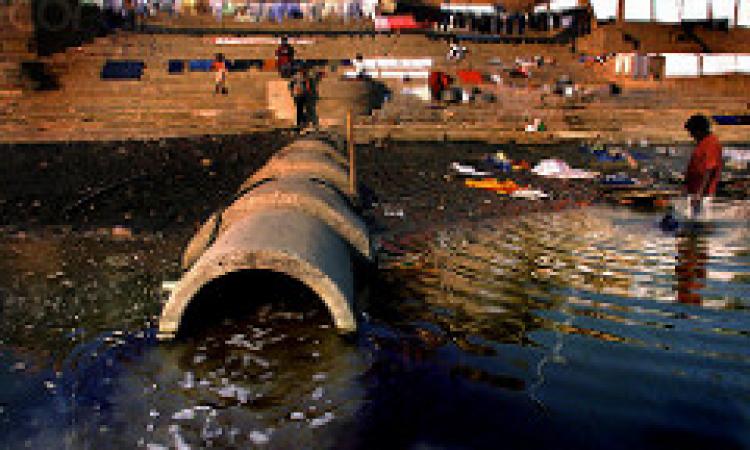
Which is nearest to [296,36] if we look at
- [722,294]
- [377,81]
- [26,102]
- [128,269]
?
[377,81]

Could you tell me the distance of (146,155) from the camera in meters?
15.7

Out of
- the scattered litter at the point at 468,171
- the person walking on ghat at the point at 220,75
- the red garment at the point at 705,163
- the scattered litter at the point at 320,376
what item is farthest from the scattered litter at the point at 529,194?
the person walking on ghat at the point at 220,75

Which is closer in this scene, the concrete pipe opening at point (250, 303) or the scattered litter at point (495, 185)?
the concrete pipe opening at point (250, 303)

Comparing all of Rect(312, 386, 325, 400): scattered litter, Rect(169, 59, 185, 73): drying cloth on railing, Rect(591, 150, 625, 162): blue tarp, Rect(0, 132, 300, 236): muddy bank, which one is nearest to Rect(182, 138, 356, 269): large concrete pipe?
Rect(0, 132, 300, 236): muddy bank

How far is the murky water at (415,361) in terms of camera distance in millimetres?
3986

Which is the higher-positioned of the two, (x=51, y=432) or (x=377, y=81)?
(x=377, y=81)

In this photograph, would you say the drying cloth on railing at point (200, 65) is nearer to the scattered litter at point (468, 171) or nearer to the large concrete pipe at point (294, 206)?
the scattered litter at point (468, 171)

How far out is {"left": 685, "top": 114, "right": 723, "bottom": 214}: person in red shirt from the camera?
1051 cm

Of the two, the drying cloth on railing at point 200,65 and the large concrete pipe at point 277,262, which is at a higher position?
the drying cloth on railing at point 200,65

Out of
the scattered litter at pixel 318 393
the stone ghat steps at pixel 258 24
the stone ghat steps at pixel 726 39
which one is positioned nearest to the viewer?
the scattered litter at pixel 318 393

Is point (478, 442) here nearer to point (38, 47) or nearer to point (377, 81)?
point (377, 81)

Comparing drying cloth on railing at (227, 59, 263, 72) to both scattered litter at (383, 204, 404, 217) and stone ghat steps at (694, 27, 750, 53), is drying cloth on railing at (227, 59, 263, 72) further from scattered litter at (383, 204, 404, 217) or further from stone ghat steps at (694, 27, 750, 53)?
stone ghat steps at (694, 27, 750, 53)

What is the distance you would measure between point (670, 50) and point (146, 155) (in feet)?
80.8

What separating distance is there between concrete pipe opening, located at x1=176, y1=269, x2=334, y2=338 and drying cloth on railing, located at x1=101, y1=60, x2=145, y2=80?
1673 cm
